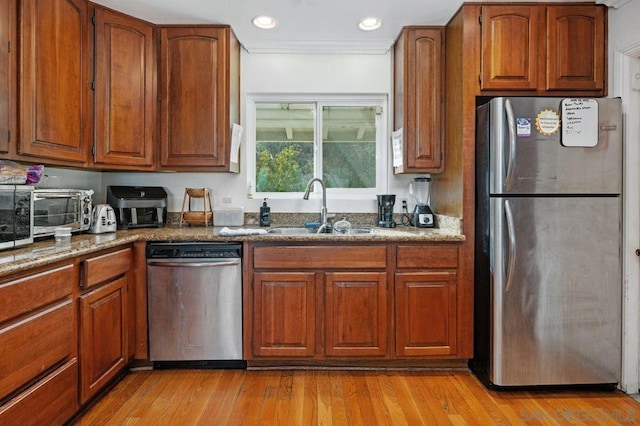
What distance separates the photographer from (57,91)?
207cm

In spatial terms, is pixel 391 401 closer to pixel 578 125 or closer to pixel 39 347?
pixel 39 347

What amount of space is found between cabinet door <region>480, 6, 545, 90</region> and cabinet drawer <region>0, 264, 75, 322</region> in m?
2.52

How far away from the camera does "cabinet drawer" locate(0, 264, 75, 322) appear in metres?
1.40

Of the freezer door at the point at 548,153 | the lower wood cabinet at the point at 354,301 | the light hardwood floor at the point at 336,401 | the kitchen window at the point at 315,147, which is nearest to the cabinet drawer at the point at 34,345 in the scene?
the light hardwood floor at the point at 336,401

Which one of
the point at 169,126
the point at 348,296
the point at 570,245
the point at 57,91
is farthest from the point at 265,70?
the point at 570,245

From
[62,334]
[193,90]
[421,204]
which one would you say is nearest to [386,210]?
[421,204]

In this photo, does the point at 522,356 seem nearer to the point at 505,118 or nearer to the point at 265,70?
the point at 505,118

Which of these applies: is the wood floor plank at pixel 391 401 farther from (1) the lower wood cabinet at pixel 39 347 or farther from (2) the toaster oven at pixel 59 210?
(2) the toaster oven at pixel 59 210

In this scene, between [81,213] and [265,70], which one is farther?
[265,70]

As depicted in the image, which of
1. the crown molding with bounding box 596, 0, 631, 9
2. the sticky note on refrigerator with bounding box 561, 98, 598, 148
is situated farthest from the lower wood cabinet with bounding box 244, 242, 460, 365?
the crown molding with bounding box 596, 0, 631, 9

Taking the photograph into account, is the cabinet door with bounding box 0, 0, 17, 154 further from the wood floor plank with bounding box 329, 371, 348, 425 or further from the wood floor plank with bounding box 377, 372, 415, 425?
the wood floor plank with bounding box 377, 372, 415, 425

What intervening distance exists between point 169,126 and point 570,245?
2.69 metres

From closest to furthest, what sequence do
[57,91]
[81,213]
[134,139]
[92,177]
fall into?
[57,91] < [81,213] < [134,139] < [92,177]

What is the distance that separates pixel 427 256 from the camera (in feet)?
→ 7.89
